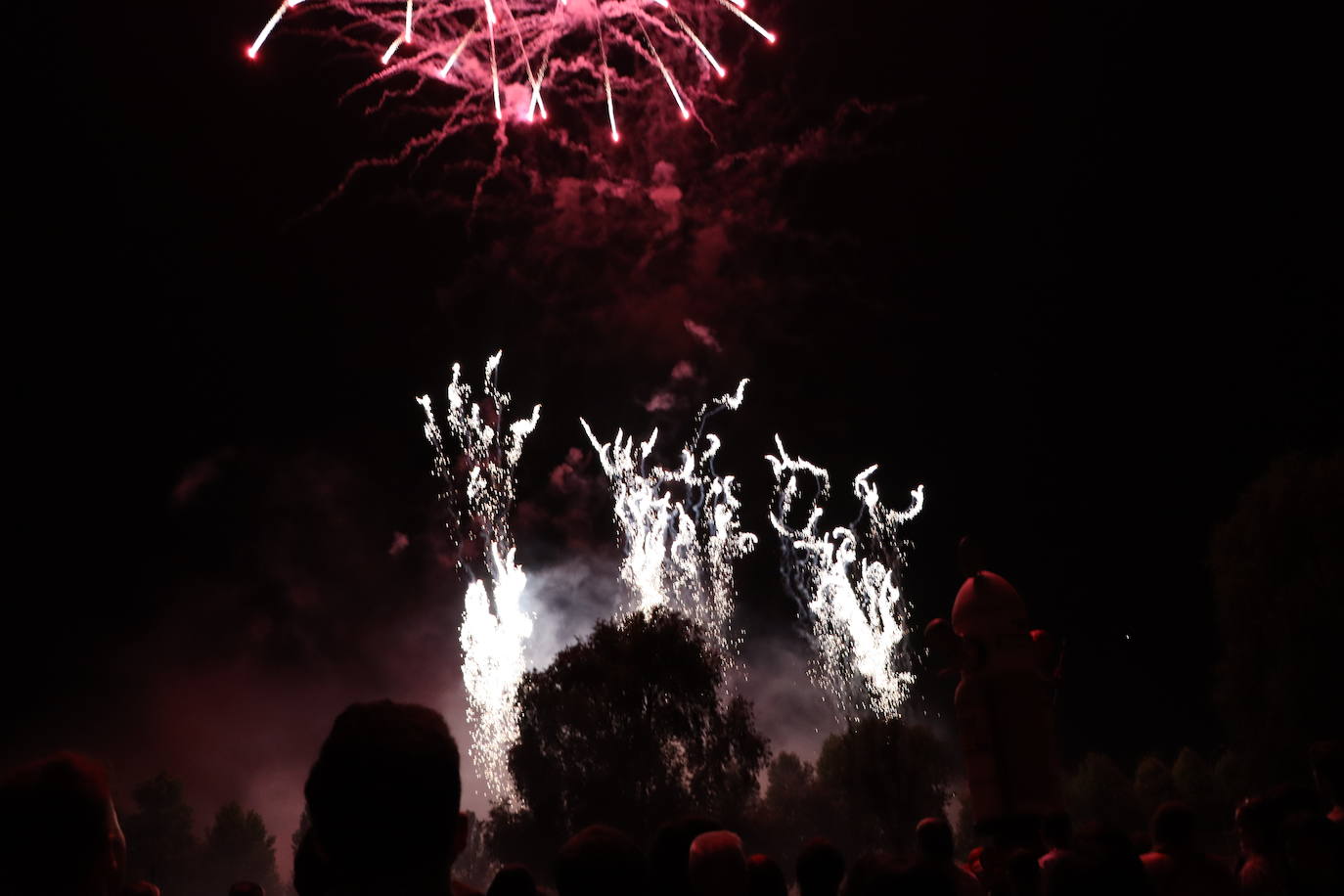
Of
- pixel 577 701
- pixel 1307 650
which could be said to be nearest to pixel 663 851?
pixel 1307 650

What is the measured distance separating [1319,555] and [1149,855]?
28079 mm

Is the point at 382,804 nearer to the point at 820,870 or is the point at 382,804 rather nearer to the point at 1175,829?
the point at 820,870

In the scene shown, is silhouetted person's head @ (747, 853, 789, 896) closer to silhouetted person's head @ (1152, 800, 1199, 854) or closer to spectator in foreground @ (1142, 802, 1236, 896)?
spectator in foreground @ (1142, 802, 1236, 896)

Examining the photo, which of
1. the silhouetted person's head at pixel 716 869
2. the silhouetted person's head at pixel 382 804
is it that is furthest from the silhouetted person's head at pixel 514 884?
the silhouetted person's head at pixel 382 804

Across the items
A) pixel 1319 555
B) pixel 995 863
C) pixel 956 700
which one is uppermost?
pixel 1319 555

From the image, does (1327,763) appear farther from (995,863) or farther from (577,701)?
(577,701)

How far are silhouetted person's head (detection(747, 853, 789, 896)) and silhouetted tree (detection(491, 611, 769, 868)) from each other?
127 feet

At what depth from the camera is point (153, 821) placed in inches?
3248

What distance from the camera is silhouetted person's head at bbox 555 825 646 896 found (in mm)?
4430

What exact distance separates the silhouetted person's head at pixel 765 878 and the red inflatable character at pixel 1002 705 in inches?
486

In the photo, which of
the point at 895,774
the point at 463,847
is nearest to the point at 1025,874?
the point at 463,847

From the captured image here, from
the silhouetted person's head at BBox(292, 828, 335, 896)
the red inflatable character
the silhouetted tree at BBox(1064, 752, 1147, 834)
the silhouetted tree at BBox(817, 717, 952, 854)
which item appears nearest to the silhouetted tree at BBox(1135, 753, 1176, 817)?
the silhouetted tree at BBox(1064, 752, 1147, 834)

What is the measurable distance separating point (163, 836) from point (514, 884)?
91.0 meters

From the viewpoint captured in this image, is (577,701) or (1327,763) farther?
(577,701)
